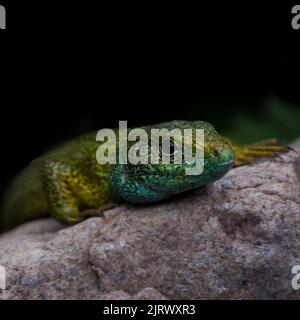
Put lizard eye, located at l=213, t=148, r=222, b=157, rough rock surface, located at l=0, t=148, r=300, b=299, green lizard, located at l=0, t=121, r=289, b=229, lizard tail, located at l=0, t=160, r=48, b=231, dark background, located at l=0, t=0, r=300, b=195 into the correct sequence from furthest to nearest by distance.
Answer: dark background, located at l=0, t=0, r=300, b=195 < lizard tail, located at l=0, t=160, r=48, b=231 < green lizard, located at l=0, t=121, r=289, b=229 < lizard eye, located at l=213, t=148, r=222, b=157 < rough rock surface, located at l=0, t=148, r=300, b=299

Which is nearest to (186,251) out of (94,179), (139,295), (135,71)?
(139,295)

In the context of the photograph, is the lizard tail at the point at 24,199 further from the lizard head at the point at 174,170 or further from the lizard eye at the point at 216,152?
the lizard eye at the point at 216,152

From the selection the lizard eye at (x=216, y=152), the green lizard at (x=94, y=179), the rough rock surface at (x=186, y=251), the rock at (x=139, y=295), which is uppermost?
the lizard eye at (x=216, y=152)

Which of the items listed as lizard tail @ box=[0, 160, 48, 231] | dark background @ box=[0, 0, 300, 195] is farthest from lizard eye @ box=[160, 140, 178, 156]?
dark background @ box=[0, 0, 300, 195]

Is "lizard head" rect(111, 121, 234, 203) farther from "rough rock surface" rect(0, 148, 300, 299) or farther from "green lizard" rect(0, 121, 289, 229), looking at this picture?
"rough rock surface" rect(0, 148, 300, 299)

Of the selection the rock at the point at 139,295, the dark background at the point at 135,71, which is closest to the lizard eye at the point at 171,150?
the rock at the point at 139,295

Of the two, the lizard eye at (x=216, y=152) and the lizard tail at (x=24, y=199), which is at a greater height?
the lizard eye at (x=216, y=152)

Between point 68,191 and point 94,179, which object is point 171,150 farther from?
point 68,191

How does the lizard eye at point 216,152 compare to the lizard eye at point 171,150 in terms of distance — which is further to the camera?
the lizard eye at point 171,150
